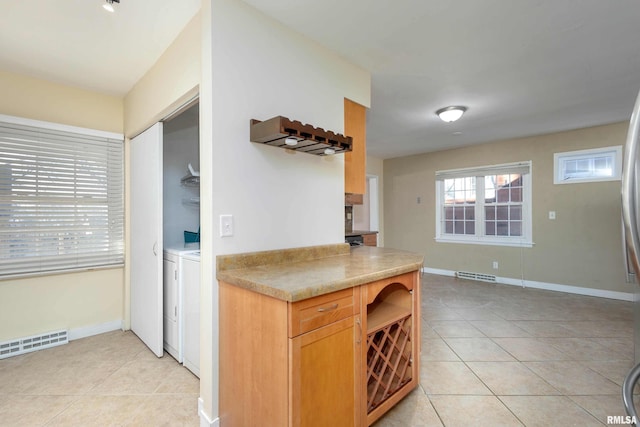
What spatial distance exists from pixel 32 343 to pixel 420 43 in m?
4.12

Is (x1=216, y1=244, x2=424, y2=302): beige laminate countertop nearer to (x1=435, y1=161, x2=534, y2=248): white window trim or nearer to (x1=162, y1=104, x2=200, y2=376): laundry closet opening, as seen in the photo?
(x1=162, y1=104, x2=200, y2=376): laundry closet opening

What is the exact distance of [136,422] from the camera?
1.75 m

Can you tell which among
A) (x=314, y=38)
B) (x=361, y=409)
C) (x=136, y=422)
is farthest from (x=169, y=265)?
(x=314, y=38)

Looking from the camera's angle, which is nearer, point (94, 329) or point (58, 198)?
point (58, 198)

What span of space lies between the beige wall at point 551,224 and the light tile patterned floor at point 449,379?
3.83 feet

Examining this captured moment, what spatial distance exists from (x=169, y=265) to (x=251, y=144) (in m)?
1.43

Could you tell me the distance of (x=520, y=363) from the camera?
2.42 meters

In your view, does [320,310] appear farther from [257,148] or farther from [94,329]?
[94,329]

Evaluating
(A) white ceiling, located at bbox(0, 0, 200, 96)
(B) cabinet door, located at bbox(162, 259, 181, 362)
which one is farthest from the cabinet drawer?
(A) white ceiling, located at bbox(0, 0, 200, 96)

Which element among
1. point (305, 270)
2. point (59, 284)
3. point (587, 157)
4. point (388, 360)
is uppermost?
point (587, 157)

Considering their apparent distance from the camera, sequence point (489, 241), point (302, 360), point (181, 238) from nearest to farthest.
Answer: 1. point (302, 360)
2. point (181, 238)
3. point (489, 241)

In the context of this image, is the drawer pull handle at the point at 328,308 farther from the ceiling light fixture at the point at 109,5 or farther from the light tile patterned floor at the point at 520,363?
the ceiling light fixture at the point at 109,5

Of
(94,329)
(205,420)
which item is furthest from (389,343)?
(94,329)

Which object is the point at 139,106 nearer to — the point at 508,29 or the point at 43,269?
the point at 43,269
